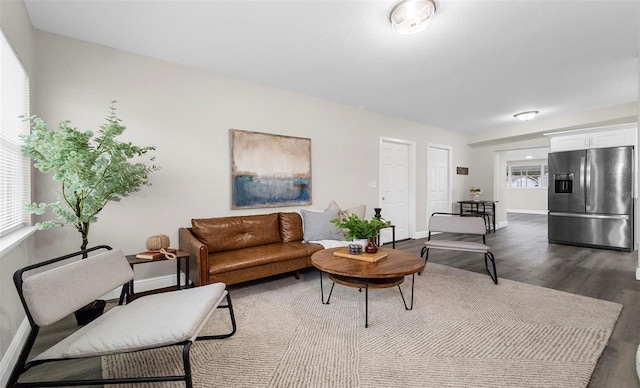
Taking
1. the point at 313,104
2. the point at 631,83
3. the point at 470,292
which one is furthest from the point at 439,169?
the point at 470,292

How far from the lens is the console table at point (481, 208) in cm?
666

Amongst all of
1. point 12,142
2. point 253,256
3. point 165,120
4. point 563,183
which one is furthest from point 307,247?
point 563,183

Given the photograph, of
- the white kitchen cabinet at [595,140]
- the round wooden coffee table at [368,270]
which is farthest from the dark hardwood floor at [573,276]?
the white kitchen cabinet at [595,140]

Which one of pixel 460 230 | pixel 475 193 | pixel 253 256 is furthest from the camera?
pixel 475 193

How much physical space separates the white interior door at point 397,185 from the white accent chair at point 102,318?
4.15 m

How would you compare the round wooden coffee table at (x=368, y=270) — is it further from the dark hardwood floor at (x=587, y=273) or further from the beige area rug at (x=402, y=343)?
the dark hardwood floor at (x=587, y=273)

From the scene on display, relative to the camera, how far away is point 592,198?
488cm

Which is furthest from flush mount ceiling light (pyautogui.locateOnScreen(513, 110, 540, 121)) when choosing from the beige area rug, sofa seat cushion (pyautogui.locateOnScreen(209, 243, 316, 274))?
sofa seat cushion (pyautogui.locateOnScreen(209, 243, 316, 274))

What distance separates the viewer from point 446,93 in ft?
13.7

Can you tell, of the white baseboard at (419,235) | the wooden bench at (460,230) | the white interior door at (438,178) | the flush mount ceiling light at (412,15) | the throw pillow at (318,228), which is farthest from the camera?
the white interior door at (438,178)

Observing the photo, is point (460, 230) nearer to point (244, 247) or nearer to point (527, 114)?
point (244, 247)

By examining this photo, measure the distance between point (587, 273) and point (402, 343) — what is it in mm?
3212

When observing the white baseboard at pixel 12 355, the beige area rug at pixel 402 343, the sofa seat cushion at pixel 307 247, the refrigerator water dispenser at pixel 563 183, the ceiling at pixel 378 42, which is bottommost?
the beige area rug at pixel 402 343

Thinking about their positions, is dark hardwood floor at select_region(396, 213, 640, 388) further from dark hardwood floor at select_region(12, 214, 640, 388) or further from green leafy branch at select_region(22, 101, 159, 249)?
green leafy branch at select_region(22, 101, 159, 249)
